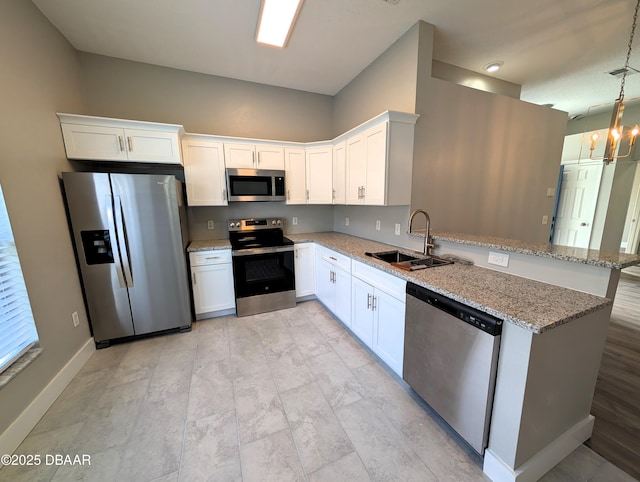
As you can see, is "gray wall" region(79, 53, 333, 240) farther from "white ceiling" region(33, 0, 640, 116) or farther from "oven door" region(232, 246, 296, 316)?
"oven door" region(232, 246, 296, 316)

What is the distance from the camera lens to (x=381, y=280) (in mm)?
2043

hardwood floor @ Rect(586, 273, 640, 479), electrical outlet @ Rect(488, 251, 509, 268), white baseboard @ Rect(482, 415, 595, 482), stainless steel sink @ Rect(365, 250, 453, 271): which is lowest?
hardwood floor @ Rect(586, 273, 640, 479)

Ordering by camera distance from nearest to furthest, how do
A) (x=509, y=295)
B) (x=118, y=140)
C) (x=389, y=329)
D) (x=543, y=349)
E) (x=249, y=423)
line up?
(x=543, y=349)
(x=509, y=295)
(x=249, y=423)
(x=389, y=329)
(x=118, y=140)

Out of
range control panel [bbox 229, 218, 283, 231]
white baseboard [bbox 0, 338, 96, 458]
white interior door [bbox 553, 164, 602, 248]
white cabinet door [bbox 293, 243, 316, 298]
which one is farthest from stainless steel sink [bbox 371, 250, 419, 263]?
white interior door [bbox 553, 164, 602, 248]

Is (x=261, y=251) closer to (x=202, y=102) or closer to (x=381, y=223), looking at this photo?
(x=381, y=223)

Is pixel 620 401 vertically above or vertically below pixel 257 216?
below

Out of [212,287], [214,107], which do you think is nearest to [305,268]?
[212,287]

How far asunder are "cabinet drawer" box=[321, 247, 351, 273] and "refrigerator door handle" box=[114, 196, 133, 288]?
2.11 meters

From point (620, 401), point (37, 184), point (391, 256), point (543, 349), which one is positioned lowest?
point (620, 401)

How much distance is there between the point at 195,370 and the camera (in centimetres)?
213

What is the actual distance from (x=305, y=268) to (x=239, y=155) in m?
1.73

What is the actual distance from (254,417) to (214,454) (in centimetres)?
30

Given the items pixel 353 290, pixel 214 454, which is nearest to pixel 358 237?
pixel 353 290

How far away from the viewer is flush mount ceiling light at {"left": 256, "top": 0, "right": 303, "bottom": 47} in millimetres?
1966
